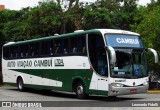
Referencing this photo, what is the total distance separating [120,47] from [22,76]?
9.84 meters

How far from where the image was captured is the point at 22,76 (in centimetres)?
2541

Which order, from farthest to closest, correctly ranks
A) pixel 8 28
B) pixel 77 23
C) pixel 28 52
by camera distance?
pixel 8 28, pixel 77 23, pixel 28 52

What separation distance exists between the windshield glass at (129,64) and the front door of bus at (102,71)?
47 cm

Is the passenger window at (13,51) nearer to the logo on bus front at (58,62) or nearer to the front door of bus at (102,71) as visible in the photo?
the logo on bus front at (58,62)

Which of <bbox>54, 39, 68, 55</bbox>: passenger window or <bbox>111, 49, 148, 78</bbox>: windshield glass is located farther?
<bbox>54, 39, 68, 55</bbox>: passenger window

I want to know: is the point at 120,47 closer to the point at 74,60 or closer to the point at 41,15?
the point at 74,60

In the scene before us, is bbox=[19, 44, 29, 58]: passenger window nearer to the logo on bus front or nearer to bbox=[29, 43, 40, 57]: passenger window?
bbox=[29, 43, 40, 57]: passenger window

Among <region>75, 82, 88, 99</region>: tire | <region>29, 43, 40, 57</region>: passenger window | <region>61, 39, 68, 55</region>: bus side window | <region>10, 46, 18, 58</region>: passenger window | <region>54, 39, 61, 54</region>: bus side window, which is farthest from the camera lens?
<region>10, 46, 18, 58</region>: passenger window

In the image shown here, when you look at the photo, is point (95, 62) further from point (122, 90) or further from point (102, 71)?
point (122, 90)

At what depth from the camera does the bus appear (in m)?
17.2

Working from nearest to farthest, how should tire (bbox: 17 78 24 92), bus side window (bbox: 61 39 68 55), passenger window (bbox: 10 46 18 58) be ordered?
bus side window (bbox: 61 39 68 55)
tire (bbox: 17 78 24 92)
passenger window (bbox: 10 46 18 58)

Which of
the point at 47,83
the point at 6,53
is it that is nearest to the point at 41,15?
the point at 6,53

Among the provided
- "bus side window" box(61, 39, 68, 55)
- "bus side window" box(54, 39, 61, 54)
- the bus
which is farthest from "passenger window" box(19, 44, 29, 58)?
"bus side window" box(61, 39, 68, 55)

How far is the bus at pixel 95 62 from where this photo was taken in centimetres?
1720
